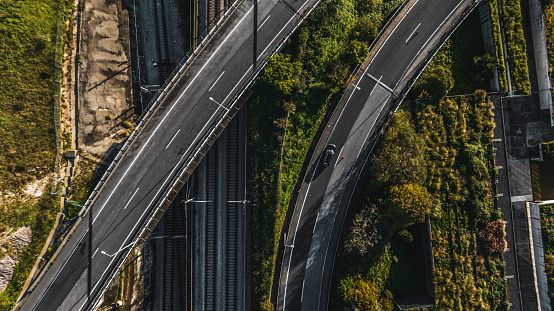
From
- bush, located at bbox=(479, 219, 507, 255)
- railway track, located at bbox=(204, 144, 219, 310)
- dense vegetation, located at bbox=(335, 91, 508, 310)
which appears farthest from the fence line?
bush, located at bbox=(479, 219, 507, 255)

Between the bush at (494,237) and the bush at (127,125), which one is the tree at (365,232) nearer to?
the bush at (494,237)

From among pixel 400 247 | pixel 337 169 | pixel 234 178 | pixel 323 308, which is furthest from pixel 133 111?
pixel 400 247

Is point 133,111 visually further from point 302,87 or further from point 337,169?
point 337,169

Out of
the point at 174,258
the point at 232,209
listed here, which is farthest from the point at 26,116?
the point at 232,209

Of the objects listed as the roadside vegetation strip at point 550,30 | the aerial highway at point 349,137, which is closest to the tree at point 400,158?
the aerial highway at point 349,137

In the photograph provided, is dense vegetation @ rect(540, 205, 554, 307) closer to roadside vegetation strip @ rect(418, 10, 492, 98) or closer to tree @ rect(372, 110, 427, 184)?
tree @ rect(372, 110, 427, 184)

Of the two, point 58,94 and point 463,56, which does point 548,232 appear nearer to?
point 463,56

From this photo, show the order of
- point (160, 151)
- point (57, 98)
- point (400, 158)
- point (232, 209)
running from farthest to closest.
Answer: point (232, 209), point (400, 158), point (160, 151), point (57, 98)
